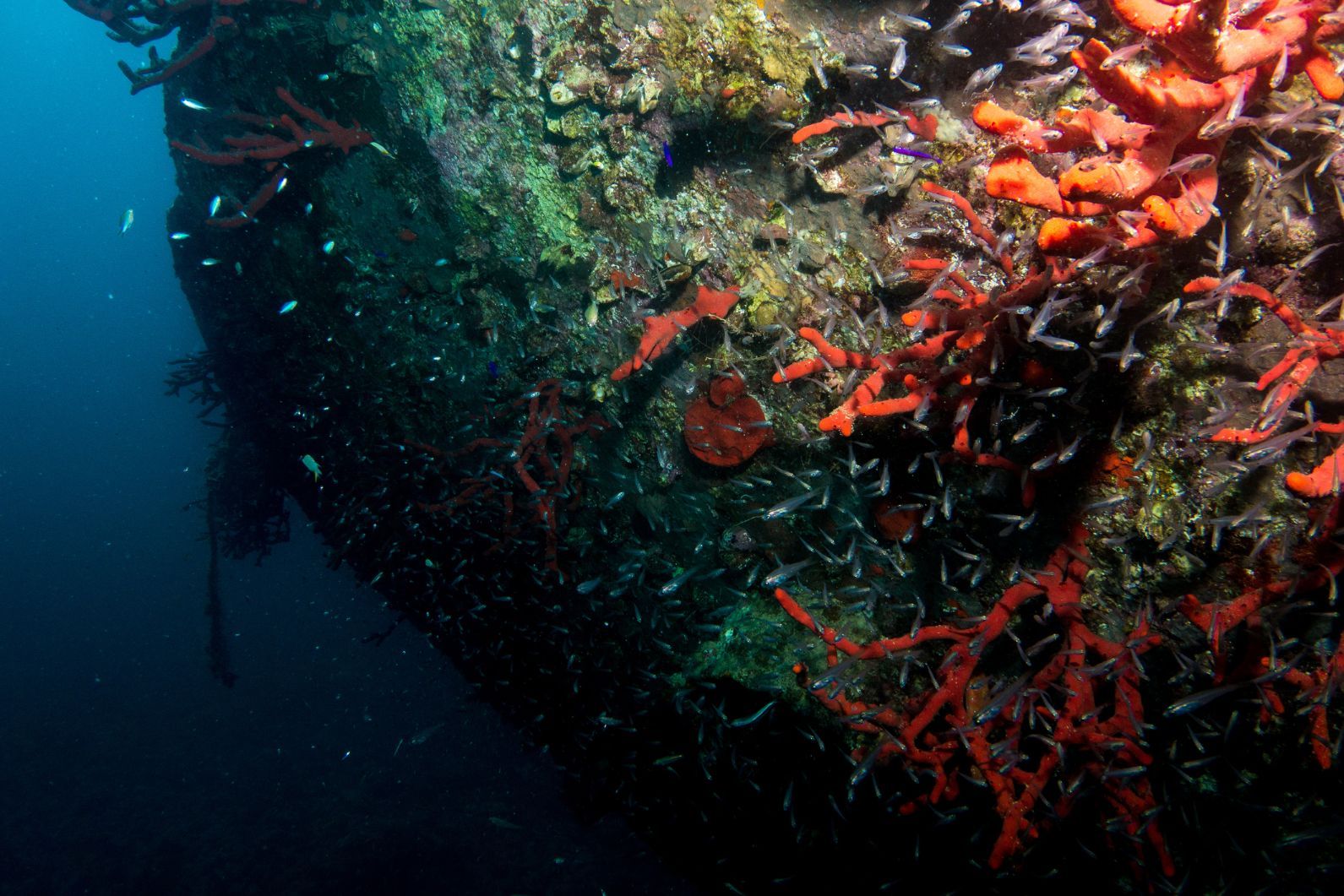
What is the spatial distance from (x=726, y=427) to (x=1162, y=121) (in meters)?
3.24

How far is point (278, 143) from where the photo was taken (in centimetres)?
755

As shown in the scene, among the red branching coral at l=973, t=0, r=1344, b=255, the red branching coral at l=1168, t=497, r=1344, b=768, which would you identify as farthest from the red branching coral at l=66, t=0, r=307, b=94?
the red branching coral at l=1168, t=497, r=1344, b=768

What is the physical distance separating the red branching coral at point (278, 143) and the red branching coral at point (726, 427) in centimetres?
548

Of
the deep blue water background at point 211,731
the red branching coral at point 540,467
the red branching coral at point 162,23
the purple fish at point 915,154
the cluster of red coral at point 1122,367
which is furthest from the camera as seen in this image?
the deep blue water background at point 211,731

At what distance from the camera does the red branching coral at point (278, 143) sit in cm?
731

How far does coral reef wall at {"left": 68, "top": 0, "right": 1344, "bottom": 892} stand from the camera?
130 inches

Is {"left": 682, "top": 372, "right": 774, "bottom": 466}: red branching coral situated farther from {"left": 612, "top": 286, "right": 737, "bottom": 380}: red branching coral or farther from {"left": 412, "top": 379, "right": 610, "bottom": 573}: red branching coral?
{"left": 412, "top": 379, "right": 610, "bottom": 573}: red branching coral

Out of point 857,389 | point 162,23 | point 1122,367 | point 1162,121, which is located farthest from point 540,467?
point 162,23

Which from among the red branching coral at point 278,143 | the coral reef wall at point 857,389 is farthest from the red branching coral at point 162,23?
the red branching coral at point 278,143

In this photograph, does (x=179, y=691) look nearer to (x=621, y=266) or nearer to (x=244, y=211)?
(x=244, y=211)

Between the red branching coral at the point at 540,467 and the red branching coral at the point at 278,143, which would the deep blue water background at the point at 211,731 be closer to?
the red branching coral at the point at 540,467

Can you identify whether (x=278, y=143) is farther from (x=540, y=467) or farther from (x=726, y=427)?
(x=726, y=427)

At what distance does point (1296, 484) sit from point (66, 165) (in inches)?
8098

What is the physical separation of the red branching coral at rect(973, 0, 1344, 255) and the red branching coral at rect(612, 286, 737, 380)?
7.69 ft
